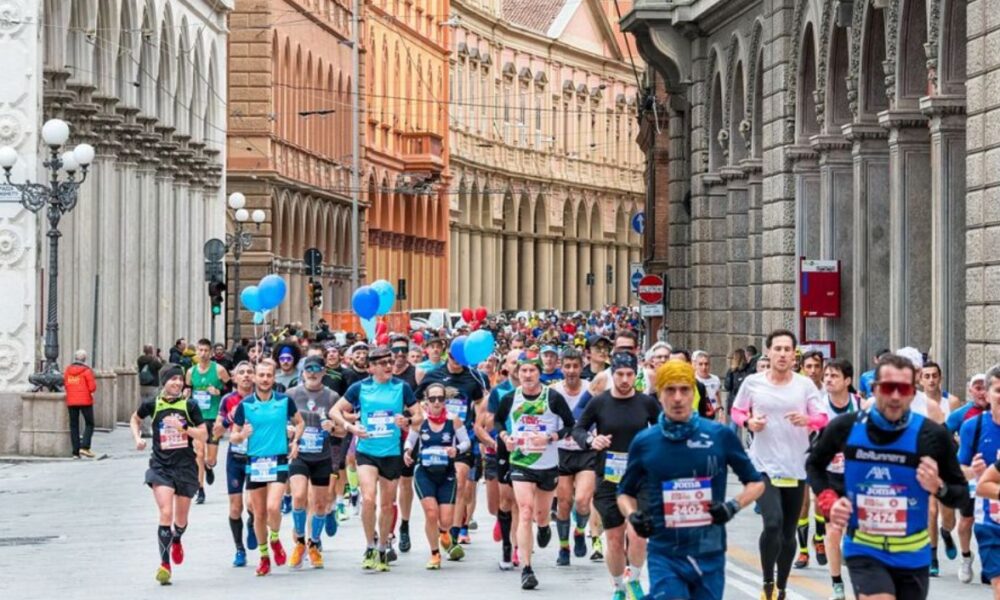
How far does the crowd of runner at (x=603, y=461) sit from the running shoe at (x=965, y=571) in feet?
0.05

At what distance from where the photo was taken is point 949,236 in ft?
90.2

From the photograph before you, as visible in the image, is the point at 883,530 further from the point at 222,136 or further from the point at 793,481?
the point at 222,136

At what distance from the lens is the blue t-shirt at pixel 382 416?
20531 millimetres

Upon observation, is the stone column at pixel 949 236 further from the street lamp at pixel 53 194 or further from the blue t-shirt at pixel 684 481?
the blue t-shirt at pixel 684 481

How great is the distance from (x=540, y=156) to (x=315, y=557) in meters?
85.9

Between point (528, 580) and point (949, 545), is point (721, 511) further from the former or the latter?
point (949, 545)

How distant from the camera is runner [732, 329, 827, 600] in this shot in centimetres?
1661

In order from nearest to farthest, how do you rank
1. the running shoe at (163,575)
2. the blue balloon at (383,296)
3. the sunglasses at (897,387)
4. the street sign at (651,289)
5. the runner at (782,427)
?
the sunglasses at (897,387) < the runner at (782,427) < the running shoe at (163,575) < the blue balloon at (383,296) < the street sign at (651,289)

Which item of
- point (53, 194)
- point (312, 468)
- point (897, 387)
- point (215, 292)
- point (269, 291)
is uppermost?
point (53, 194)

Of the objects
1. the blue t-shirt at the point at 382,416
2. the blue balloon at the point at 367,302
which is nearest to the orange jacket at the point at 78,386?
the blue balloon at the point at 367,302

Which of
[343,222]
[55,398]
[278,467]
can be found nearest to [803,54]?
[55,398]

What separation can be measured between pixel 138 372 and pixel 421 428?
82.9 feet

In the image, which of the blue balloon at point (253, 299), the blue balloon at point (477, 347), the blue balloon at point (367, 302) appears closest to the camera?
the blue balloon at point (477, 347)

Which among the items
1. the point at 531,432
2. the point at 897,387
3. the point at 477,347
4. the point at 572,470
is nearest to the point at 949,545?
the point at 572,470
